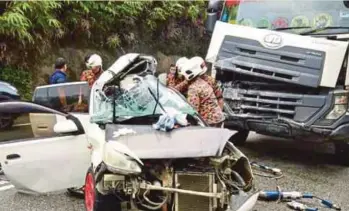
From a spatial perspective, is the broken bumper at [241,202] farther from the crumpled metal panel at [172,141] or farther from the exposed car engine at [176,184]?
the crumpled metal panel at [172,141]

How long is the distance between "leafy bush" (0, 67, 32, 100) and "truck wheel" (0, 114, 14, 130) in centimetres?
550

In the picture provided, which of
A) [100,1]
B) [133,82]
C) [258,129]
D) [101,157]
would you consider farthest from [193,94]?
[100,1]

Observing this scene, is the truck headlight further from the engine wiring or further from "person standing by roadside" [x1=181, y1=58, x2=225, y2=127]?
"person standing by roadside" [x1=181, y1=58, x2=225, y2=127]

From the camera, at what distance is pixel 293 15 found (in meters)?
7.39

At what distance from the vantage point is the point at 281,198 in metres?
5.89

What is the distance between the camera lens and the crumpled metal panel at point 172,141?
434 cm

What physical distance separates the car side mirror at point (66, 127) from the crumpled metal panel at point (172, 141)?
779mm

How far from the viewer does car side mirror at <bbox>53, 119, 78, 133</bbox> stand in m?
5.46

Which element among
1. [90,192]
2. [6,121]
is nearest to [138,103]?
[90,192]

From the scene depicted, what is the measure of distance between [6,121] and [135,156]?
2406mm

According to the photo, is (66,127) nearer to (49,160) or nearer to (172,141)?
(49,160)

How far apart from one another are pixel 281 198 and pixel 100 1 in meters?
9.08

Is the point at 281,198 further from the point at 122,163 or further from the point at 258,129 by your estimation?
→ the point at 122,163

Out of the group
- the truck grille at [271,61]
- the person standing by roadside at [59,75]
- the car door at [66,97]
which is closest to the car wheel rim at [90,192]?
the car door at [66,97]
